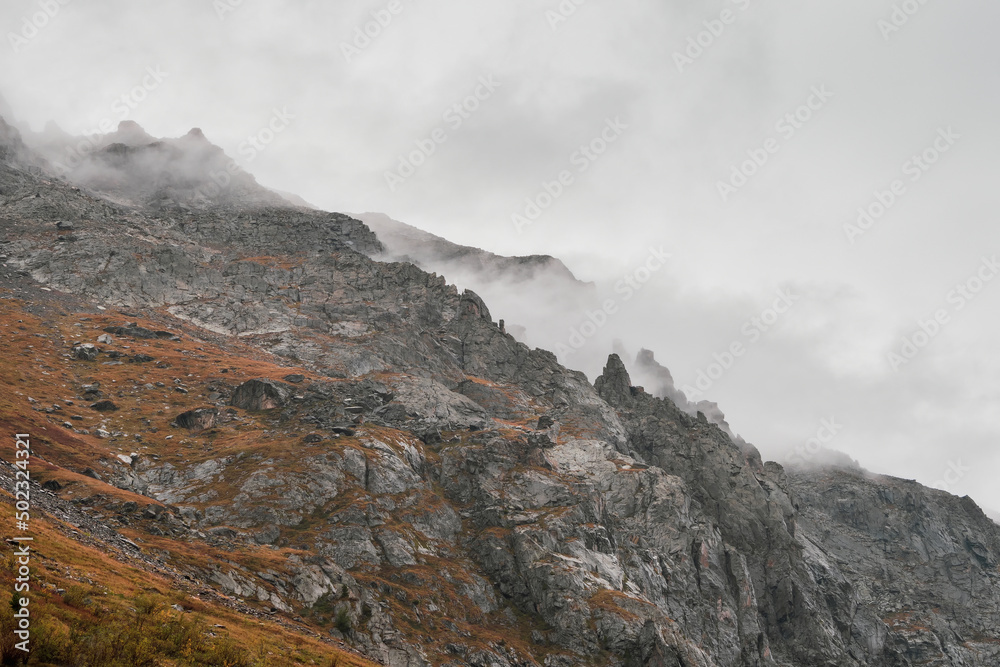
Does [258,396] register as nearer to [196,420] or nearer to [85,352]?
[196,420]

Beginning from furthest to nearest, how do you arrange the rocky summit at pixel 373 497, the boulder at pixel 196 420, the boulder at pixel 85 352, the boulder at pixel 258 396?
the boulder at pixel 85 352 < the boulder at pixel 258 396 < the boulder at pixel 196 420 < the rocky summit at pixel 373 497

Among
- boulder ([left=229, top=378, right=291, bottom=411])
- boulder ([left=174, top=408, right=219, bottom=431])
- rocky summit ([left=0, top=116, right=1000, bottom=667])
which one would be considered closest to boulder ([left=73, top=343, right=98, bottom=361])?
rocky summit ([left=0, top=116, right=1000, bottom=667])

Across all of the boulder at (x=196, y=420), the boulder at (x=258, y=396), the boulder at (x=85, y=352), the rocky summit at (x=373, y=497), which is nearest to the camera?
the rocky summit at (x=373, y=497)

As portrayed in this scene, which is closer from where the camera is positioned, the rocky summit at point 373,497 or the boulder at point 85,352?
the rocky summit at point 373,497

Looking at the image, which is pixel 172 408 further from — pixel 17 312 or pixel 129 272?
pixel 129 272

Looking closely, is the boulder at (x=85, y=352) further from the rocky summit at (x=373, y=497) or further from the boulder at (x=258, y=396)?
the boulder at (x=258, y=396)

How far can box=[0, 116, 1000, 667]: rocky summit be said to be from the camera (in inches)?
2918

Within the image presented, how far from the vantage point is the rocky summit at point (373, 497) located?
74125mm

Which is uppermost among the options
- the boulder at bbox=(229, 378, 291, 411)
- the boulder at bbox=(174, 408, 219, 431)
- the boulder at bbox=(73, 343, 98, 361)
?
the boulder at bbox=(229, 378, 291, 411)

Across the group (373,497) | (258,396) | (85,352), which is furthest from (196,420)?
(373,497)

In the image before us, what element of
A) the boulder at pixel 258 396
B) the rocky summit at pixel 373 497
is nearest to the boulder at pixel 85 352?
the rocky summit at pixel 373 497

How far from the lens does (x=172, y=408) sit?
4906 inches

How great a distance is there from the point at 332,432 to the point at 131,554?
61191 mm

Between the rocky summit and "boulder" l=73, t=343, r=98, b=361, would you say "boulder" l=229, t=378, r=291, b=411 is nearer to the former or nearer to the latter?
the rocky summit
